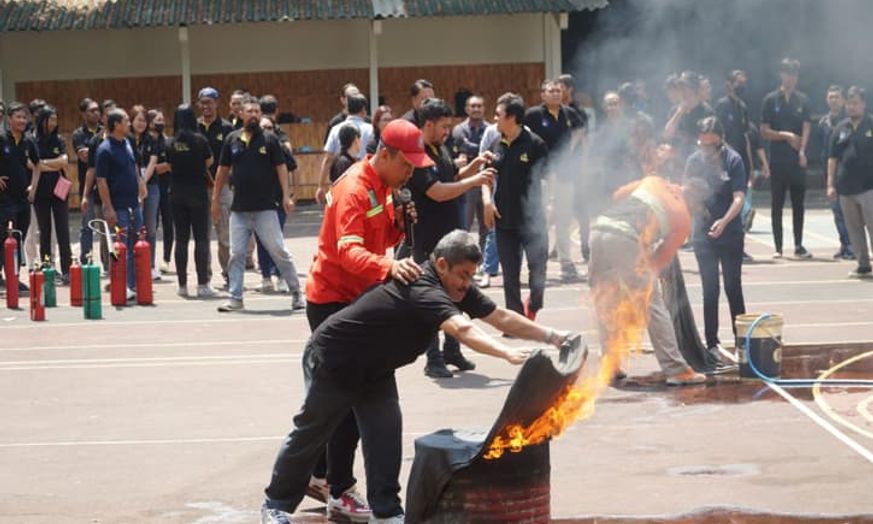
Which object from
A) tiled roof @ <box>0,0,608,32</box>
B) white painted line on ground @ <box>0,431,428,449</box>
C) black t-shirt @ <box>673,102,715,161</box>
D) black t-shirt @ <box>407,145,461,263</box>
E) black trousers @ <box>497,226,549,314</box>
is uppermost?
tiled roof @ <box>0,0,608,32</box>

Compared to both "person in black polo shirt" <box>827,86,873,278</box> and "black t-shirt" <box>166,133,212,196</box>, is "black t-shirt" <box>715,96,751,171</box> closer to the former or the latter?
"person in black polo shirt" <box>827,86,873,278</box>

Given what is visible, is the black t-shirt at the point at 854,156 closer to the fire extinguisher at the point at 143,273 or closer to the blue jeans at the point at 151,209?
the fire extinguisher at the point at 143,273

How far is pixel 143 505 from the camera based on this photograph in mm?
8828

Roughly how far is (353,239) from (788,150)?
12.2 m

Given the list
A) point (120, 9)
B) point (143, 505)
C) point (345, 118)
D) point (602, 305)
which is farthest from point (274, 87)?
point (143, 505)

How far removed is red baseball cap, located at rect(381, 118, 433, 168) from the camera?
27.2ft

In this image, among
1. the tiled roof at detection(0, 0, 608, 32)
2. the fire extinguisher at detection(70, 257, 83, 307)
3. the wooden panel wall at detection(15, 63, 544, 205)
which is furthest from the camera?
the wooden panel wall at detection(15, 63, 544, 205)

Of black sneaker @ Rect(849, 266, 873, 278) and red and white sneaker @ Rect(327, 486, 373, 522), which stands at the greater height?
black sneaker @ Rect(849, 266, 873, 278)

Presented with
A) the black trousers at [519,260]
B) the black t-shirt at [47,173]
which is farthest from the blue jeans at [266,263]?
the black trousers at [519,260]

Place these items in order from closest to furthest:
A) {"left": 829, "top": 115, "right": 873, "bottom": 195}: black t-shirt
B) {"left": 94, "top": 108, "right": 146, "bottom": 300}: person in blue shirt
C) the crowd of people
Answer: the crowd of people < {"left": 94, "top": 108, "right": 146, "bottom": 300}: person in blue shirt < {"left": 829, "top": 115, "right": 873, "bottom": 195}: black t-shirt

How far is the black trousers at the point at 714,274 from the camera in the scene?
12.8 m

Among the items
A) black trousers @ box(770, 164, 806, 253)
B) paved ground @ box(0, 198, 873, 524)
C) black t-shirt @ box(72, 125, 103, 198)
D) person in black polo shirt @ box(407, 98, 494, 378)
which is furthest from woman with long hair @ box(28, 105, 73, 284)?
black trousers @ box(770, 164, 806, 253)

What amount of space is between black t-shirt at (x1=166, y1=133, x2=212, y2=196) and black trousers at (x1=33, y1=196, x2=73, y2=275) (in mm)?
1784

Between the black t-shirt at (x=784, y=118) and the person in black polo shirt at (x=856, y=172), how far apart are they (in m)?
1.70
